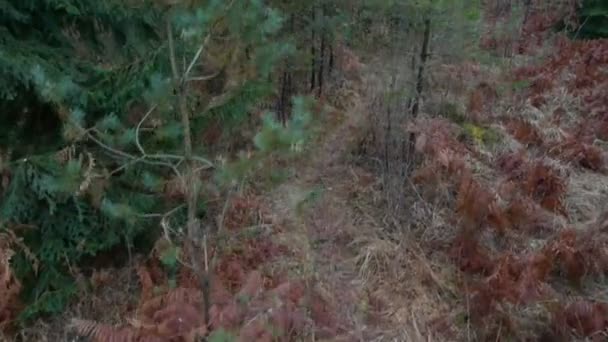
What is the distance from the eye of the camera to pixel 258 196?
14.4 ft

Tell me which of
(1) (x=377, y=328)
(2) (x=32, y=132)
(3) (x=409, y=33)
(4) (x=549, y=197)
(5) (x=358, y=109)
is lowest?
(1) (x=377, y=328)

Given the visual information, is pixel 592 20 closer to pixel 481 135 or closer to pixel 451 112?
pixel 451 112

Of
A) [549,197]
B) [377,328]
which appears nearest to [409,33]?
[549,197]

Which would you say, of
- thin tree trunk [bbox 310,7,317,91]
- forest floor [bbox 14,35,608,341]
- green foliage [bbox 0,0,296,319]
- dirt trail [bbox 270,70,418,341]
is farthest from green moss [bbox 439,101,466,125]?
green foliage [bbox 0,0,296,319]

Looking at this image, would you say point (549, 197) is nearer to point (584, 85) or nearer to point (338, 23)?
point (338, 23)

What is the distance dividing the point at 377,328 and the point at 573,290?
136 cm

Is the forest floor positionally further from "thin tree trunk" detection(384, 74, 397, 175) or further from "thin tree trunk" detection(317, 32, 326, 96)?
"thin tree trunk" detection(317, 32, 326, 96)

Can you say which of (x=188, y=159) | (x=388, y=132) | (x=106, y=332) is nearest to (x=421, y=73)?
(x=388, y=132)

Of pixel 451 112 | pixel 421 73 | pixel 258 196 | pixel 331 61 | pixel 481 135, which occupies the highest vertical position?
pixel 421 73

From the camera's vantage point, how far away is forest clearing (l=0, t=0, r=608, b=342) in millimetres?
2602

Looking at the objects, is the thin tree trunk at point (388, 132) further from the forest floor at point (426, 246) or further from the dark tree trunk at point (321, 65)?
the dark tree trunk at point (321, 65)

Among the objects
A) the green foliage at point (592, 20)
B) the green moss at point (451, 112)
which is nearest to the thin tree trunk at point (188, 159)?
the green moss at point (451, 112)

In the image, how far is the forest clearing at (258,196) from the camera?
102 inches

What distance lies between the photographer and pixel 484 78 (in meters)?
6.47
